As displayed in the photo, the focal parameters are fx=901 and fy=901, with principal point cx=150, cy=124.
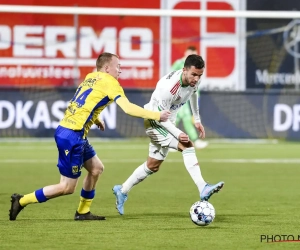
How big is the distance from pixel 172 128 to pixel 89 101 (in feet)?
3.33

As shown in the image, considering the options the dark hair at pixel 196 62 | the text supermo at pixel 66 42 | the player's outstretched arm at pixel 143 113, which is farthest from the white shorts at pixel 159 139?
the text supermo at pixel 66 42

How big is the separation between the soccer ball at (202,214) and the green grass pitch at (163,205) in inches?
2.8

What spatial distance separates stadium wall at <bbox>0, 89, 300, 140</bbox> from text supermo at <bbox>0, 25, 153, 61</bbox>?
4162 millimetres

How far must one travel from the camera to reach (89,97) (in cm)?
915

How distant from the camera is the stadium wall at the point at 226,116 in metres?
20.8

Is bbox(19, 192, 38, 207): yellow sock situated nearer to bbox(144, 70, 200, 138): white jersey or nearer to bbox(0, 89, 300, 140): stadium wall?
bbox(144, 70, 200, 138): white jersey

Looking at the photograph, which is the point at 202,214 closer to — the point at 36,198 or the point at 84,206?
the point at 84,206

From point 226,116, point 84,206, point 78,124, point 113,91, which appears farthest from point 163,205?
point 226,116

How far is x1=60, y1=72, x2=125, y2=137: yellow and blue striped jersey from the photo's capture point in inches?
359

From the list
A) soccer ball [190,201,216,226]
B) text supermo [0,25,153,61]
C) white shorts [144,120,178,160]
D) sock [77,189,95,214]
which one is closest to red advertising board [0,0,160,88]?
text supermo [0,25,153,61]

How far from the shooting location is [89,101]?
9141 mm

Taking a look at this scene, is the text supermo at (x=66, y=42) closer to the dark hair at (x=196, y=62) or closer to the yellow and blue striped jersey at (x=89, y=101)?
the dark hair at (x=196, y=62)

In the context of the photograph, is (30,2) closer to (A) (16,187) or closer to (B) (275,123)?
(B) (275,123)

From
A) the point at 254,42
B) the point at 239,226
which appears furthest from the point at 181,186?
the point at 254,42
